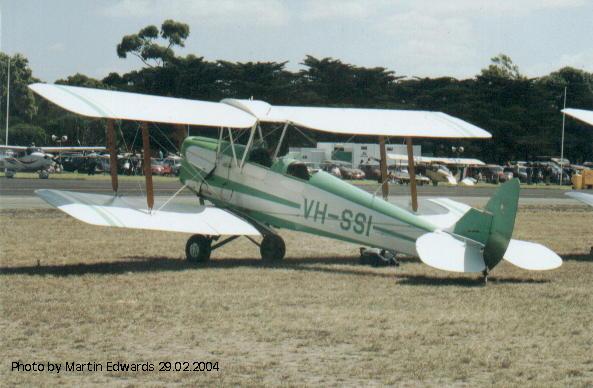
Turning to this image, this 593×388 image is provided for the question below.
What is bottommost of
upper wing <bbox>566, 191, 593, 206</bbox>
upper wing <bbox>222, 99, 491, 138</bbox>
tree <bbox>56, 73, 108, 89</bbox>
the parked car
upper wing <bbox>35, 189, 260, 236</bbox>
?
the parked car

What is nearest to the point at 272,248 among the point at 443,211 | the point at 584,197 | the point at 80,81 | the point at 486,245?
the point at 443,211

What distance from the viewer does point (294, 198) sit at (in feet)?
41.5

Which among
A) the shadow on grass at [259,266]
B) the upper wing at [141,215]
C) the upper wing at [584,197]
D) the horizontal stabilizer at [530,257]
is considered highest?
the upper wing at [584,197]

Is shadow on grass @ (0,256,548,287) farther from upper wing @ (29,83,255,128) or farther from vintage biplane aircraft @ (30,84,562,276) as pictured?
upper wing @ (29,83,255,128)

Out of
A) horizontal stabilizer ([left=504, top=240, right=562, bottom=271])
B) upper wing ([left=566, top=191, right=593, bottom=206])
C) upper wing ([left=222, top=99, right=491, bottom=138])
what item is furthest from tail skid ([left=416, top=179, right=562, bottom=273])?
upper wing ([left=566, top=191, right=593, bottom=206])

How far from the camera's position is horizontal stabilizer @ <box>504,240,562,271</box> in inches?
404

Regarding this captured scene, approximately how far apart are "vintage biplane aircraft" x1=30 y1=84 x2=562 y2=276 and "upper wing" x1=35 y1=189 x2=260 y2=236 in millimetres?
16

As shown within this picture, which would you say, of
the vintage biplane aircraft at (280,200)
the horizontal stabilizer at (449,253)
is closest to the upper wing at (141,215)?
the vintage biplane aircraft at (280,200)

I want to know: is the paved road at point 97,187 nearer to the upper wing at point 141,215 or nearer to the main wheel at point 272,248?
the main wheel at point 272,248

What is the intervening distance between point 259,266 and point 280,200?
1036 mm

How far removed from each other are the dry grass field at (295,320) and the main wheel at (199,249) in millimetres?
327

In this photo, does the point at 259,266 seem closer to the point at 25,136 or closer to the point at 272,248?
the point at 272,248

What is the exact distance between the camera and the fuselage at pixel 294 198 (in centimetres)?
1149

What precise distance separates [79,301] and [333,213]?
13.7 ft
